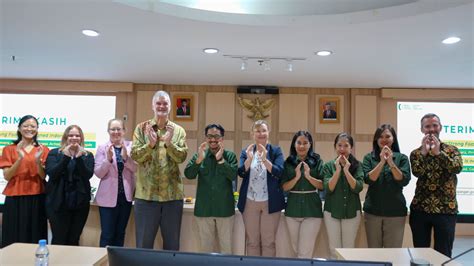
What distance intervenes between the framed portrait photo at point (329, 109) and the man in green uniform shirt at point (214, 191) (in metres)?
3.03

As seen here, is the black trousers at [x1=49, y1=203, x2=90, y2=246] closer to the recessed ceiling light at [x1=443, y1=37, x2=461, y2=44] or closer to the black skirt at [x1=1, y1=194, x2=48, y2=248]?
the black skirt at [x1=1, y1=194, x2=48, y2=248]

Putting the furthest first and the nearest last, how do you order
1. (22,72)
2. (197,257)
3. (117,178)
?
(22,72) < (117,178) < (197,257)

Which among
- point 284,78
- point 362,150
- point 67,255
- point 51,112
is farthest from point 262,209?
point 51,112

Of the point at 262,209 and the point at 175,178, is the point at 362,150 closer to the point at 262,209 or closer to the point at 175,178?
the point at 262,209

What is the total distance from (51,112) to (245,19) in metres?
4.16

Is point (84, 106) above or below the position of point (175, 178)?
above

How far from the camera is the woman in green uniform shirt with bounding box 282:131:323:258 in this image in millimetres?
2648

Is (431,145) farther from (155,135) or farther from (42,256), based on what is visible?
(42,256)

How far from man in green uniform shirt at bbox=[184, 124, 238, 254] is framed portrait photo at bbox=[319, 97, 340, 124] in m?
3.03

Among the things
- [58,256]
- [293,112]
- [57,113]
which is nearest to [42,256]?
[58,256]

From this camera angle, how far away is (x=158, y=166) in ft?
8.36

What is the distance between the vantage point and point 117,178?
109 inches

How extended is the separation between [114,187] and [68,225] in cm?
48

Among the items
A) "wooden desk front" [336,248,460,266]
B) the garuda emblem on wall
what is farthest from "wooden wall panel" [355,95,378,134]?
"wooden desk front" [336,248,460,266]
